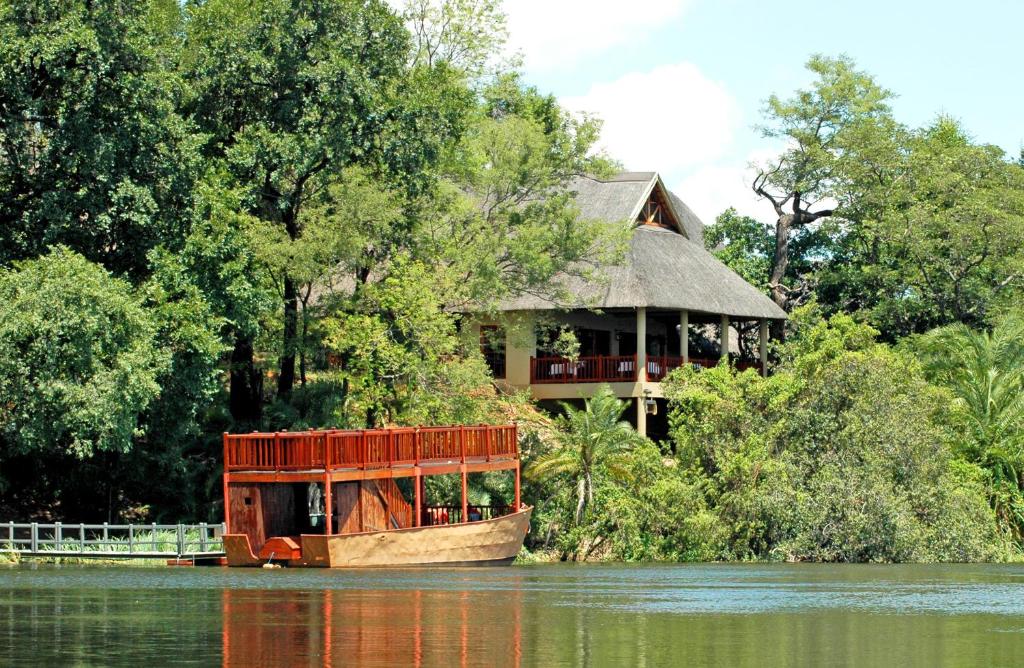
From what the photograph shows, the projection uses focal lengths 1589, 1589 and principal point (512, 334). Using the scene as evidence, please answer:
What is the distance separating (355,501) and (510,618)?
1274 centimetres

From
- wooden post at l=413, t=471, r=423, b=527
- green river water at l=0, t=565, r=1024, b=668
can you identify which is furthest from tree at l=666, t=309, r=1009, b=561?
wooden post at l=413, t=471, r=423, b=527

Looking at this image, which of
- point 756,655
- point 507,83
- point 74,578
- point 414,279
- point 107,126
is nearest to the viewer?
point 756,655

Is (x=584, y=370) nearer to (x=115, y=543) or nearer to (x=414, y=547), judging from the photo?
(x=414, y=547)

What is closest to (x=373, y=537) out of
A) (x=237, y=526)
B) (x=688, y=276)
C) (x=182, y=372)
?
(x=237, y=526)

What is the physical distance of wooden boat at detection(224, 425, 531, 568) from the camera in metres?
32.5

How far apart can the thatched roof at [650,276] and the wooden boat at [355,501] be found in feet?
32.2

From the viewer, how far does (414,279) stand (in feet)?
128

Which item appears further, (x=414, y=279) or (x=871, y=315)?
(x=871, y=315)

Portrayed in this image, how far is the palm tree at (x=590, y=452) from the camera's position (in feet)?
125

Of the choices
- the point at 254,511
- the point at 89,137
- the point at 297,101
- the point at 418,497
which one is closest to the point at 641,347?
the point at 297,101

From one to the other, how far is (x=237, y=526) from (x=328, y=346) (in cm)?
728

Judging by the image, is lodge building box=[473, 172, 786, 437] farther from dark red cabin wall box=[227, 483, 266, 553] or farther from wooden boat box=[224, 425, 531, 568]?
dark red cabin wall box=[227, 483, 266, 553]

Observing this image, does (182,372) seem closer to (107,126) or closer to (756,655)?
(107,126)

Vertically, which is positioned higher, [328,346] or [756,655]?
[328,346]
